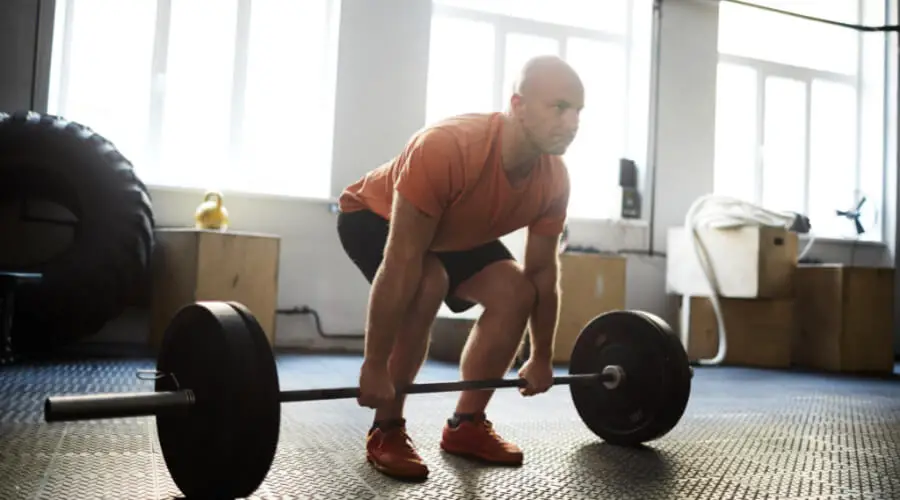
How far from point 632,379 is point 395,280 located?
75 centimetres

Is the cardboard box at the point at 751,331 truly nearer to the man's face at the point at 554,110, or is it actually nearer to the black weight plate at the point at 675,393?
the black weight plate at the point at 675,393

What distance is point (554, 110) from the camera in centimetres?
140

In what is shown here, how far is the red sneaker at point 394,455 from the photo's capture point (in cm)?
145

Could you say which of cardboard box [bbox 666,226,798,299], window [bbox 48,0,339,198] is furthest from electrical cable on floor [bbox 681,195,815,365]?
window [bbox 48,0,339,198]

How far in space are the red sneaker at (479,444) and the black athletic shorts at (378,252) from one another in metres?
0.29

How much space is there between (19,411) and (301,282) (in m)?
2.39

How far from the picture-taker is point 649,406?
5.84 feet

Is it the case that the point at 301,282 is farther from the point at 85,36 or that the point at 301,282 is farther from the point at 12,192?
the point at 85,36

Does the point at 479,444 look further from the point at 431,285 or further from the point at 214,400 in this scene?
the point at 214,400

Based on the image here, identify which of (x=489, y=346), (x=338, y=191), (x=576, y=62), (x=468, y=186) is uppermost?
(x=576, y=62)

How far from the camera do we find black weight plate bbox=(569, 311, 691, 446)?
5.76ft

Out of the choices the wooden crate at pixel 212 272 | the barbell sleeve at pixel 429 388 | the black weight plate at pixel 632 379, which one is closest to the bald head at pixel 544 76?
the barbell sleeve at pixel 429 388

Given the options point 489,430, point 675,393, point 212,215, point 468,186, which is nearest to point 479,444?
point 489,430

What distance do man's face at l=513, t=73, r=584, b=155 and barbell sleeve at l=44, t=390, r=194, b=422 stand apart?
784 millimetres
